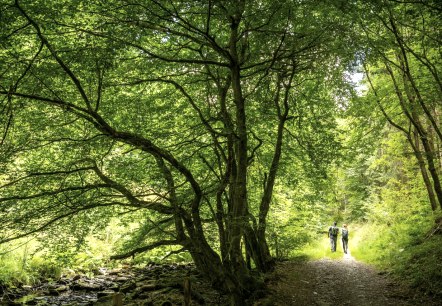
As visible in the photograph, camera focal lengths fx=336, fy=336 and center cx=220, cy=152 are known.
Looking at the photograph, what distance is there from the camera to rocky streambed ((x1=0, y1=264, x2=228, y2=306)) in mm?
9586

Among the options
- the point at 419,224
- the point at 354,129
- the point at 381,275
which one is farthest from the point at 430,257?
the point at 354,129

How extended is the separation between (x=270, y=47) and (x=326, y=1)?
2539 millimetres

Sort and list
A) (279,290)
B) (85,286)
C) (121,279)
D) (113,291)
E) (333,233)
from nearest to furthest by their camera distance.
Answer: (279,290) → (113,291) → (85,286) → (121,279) → (333,233)

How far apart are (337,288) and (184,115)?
21.9 feet

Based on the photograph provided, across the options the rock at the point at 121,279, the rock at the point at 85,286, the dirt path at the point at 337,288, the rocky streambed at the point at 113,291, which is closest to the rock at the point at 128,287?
the rocky streambed at the point at 113,291

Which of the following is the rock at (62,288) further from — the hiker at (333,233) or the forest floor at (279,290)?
the hiker at (333,233)

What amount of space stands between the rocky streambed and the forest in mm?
601

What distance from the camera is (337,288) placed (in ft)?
31.8

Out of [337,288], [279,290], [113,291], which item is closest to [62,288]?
[113,291]

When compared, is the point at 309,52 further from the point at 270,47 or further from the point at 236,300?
the point at 236,300

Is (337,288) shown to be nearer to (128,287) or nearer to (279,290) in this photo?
(279,290)

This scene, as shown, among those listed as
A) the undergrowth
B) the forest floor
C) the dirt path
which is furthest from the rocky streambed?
the undergrowth

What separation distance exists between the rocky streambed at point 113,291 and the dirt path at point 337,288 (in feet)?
6.08

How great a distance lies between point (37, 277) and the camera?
1417 cm
